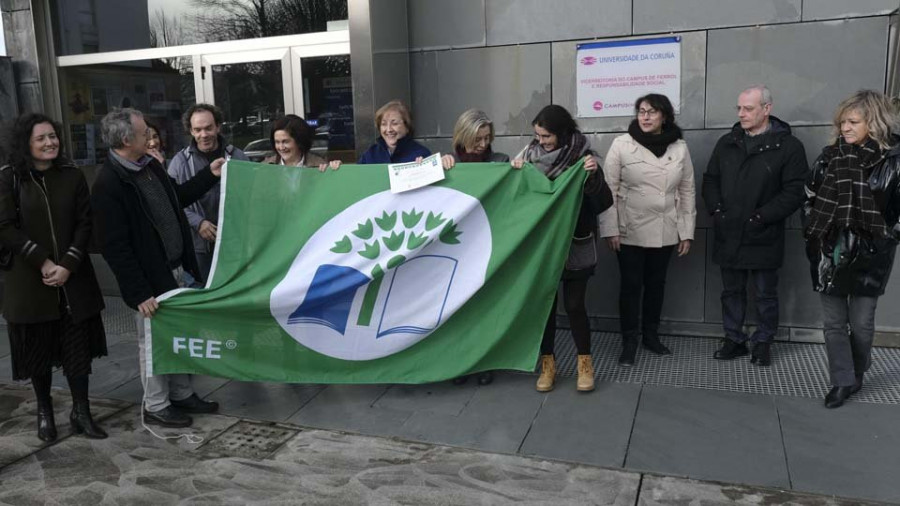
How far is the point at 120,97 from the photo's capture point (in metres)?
7.89

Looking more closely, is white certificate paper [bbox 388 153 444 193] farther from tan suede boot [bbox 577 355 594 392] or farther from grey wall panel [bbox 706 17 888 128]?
grey wall panel [bbox 706 17 888 128]

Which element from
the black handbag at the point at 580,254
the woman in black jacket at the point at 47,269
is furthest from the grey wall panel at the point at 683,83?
the woman in black jacket at the point at 47,269

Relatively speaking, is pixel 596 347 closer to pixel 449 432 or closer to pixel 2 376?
pixel 449 432

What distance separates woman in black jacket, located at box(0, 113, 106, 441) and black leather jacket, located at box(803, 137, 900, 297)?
14.0ft

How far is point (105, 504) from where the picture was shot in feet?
11.6

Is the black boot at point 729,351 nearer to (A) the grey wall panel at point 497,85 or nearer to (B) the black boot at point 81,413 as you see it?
(A) the grey wall panel at point 497,85

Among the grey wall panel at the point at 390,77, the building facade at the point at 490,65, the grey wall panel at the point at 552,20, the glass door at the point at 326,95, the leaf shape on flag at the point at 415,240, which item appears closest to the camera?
the leaf shape on flag at the point at 415,240

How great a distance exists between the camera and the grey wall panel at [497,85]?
5.96 metres

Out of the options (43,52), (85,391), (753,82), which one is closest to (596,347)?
(753,82)

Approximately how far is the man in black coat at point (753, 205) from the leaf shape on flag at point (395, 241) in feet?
7.37

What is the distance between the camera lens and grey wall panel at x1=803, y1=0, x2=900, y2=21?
5121mm

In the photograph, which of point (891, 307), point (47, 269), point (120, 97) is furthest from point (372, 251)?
point (120, 97)

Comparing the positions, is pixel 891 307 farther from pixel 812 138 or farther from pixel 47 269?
pixel 47 269

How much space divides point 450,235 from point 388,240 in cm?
38
